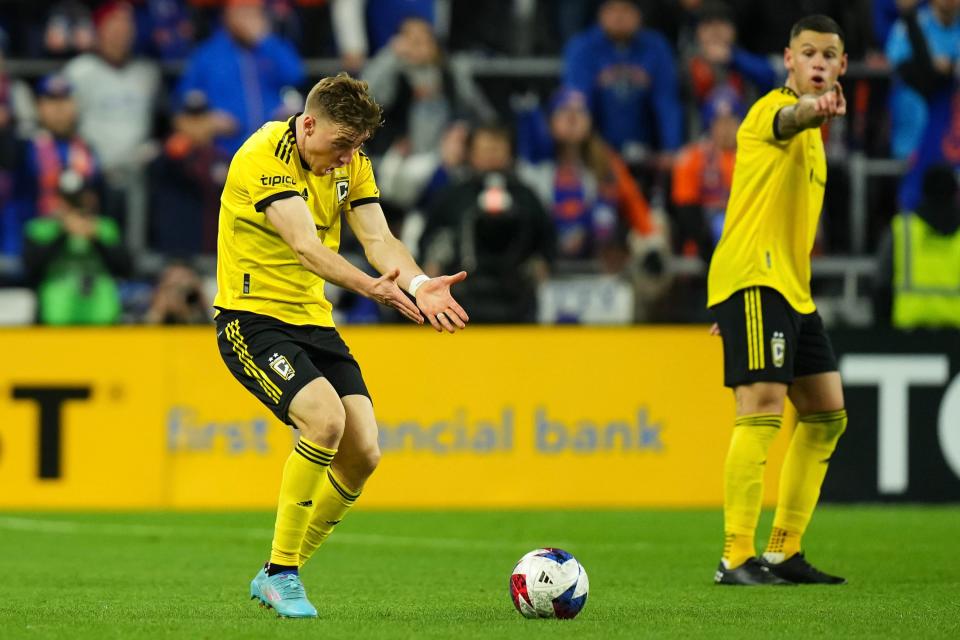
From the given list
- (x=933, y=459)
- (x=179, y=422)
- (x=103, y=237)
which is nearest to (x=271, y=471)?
(x=179, y=422)

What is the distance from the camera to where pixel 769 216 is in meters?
8.14

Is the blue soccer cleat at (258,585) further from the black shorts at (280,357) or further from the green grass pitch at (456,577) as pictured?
the black shorts at (280,357)

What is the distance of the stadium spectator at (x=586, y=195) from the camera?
14.7 m

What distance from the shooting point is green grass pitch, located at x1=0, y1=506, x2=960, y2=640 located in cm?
648

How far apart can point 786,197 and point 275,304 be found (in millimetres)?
2617

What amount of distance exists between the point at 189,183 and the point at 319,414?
329 inches

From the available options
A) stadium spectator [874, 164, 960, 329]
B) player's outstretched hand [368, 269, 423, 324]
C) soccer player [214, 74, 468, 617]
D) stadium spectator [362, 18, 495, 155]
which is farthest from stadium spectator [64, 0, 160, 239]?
player's outstretched hand [368, 269, 423, 324]

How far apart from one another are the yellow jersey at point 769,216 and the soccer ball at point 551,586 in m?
2.02

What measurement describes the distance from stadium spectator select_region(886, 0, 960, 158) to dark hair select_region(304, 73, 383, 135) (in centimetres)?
922

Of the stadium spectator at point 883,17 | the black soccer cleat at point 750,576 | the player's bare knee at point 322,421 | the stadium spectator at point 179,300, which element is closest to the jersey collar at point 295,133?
the player's bare knee at point 322,421

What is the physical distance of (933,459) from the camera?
A: 12.7 meters

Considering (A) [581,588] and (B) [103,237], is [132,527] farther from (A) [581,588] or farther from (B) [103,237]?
(A) [581,588]

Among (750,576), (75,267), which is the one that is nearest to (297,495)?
(750,576)

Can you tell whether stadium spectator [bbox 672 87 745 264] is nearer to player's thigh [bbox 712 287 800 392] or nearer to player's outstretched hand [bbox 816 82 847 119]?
player's thigh [bbox 712 287 800 392]
